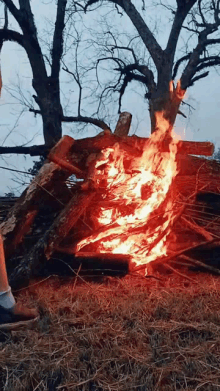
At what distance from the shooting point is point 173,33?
13977 mm

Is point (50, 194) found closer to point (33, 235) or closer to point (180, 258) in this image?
point (33, 235)

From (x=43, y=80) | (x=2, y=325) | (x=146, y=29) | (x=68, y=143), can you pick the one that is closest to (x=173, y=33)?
(x=146, y=29)

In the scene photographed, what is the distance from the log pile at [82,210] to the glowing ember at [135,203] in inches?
3.4

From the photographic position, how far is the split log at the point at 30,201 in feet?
13.1

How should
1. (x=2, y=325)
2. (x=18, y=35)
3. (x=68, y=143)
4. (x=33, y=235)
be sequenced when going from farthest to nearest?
(x=18, y=35) < (x=33, y=235) < (x=68, y=143) < (x=2, y=325)

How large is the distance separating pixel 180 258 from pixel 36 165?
8759 millimetres

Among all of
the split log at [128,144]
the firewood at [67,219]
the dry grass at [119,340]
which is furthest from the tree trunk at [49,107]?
the dry grass at [119,340]

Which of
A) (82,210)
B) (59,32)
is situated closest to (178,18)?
(59,32)

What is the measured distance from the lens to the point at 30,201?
13.5ft

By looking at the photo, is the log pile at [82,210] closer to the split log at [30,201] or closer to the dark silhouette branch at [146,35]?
the split log at [30,201]

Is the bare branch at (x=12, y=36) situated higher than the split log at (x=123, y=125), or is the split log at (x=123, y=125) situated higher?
the bare branch at (x=12, y=36)

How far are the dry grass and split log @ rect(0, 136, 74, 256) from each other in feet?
1.83

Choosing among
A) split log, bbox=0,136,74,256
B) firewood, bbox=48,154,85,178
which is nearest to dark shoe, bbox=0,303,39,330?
split log, bbox=0,136,74,256

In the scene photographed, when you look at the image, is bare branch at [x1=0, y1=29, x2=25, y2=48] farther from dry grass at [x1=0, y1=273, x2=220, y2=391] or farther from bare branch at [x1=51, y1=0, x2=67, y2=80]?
dry grass at [x1=0, y1=273, x2=220, y2=391]
